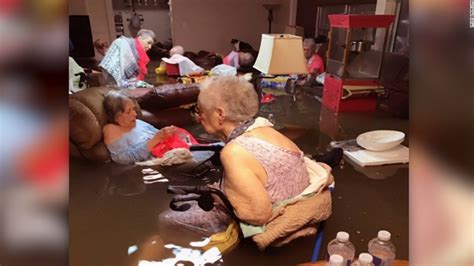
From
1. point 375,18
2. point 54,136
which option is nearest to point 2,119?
point 54,136

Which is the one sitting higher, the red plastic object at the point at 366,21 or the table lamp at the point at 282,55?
the red plastic object at the point at 366,21

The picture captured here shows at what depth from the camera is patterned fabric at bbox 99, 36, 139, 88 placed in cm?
377

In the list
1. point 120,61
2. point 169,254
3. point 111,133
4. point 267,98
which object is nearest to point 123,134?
point 111,133

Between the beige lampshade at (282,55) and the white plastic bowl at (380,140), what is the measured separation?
2.43ft

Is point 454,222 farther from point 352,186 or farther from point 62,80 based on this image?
point 352,186

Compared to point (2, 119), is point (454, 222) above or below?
below

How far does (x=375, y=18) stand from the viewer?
3369 millimetres

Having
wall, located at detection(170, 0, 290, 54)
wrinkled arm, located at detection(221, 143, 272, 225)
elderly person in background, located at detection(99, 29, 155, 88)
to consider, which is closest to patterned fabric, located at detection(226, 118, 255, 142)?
wrinkled arm, located at detection(221, 143, 272, 225)

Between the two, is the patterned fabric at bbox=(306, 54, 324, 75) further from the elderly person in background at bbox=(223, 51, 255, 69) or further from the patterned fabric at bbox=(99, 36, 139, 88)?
the patterned fabric at bbox=(99, 36, 139, 88)

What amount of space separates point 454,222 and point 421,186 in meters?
0.04

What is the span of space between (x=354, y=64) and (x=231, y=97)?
2617 millimetres

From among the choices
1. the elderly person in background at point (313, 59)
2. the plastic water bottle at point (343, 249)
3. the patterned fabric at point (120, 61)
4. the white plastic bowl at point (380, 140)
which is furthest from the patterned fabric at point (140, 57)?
the plastic water bottle at point (343, 249)

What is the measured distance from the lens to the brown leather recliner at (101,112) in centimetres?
235

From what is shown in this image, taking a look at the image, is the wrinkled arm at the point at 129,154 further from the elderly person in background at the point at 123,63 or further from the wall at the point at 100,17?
the wall at the point at 100,17
